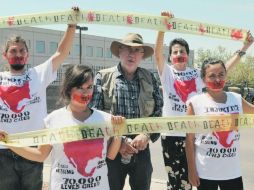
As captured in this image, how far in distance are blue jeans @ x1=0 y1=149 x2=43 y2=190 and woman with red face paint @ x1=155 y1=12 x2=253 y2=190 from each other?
150cm

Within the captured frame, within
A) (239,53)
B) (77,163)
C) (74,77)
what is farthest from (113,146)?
(239,53)

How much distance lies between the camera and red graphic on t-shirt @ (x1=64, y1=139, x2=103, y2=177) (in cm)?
331

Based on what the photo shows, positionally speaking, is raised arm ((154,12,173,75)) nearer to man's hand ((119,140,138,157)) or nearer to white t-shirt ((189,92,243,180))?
white t-shirt ((189,92,243,180))

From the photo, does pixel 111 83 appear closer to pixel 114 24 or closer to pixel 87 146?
pixel 114 24

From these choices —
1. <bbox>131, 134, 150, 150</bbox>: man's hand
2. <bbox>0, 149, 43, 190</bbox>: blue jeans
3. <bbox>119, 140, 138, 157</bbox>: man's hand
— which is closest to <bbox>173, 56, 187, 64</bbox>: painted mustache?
<bbox>131, 134, 150, 150</bbox>: man's hand

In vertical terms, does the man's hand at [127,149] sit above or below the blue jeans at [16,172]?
above

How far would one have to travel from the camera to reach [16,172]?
159 inches

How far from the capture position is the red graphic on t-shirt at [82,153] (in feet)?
10.9

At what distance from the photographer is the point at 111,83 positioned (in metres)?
4.33

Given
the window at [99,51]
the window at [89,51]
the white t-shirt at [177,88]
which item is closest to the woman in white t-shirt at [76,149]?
the white t-shirt at [177,88]

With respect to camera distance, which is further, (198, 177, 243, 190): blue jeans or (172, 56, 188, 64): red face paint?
(172, 56, 188, 64): red face paint

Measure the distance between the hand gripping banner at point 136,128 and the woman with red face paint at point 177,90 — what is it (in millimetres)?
787

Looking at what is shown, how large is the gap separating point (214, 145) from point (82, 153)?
125cm

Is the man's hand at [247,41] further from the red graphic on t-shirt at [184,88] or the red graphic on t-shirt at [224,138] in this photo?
the red graphic on t-shirt at [224,138]
